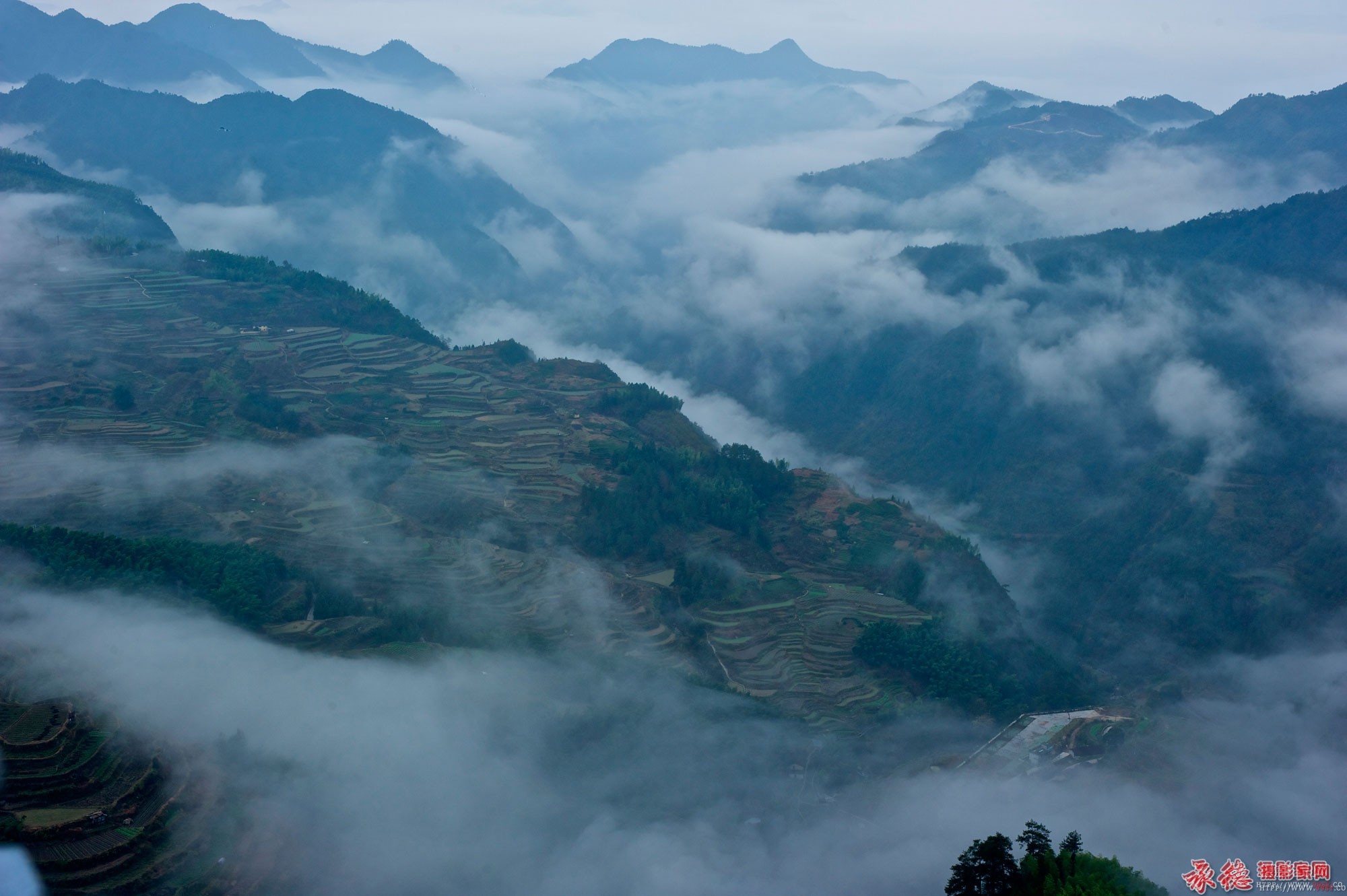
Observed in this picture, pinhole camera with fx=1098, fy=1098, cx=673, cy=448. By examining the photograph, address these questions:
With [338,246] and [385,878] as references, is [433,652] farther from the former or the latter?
[338,246]

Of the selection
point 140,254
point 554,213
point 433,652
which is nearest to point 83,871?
point 433,652

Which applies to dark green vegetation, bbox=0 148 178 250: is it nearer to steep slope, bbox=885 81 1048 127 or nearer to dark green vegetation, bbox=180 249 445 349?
dark green vegetation, bbox=180 249 445 349

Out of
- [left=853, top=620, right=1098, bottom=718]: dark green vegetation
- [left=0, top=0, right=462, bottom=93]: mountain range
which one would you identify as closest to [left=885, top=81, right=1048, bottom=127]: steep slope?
[left=0, top=0, right=462, bottom=93]: mountain range

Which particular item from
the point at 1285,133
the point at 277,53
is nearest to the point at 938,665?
the point at 1285,133

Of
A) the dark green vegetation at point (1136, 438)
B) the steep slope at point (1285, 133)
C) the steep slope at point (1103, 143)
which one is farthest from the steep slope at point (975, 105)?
the dark green vegetation at point (1136, 438)

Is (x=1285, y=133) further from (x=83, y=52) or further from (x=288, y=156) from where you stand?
(x=83, y=52)

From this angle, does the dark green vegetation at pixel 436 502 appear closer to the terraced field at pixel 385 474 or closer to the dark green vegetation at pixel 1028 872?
the terraced field at pixel 385 474
